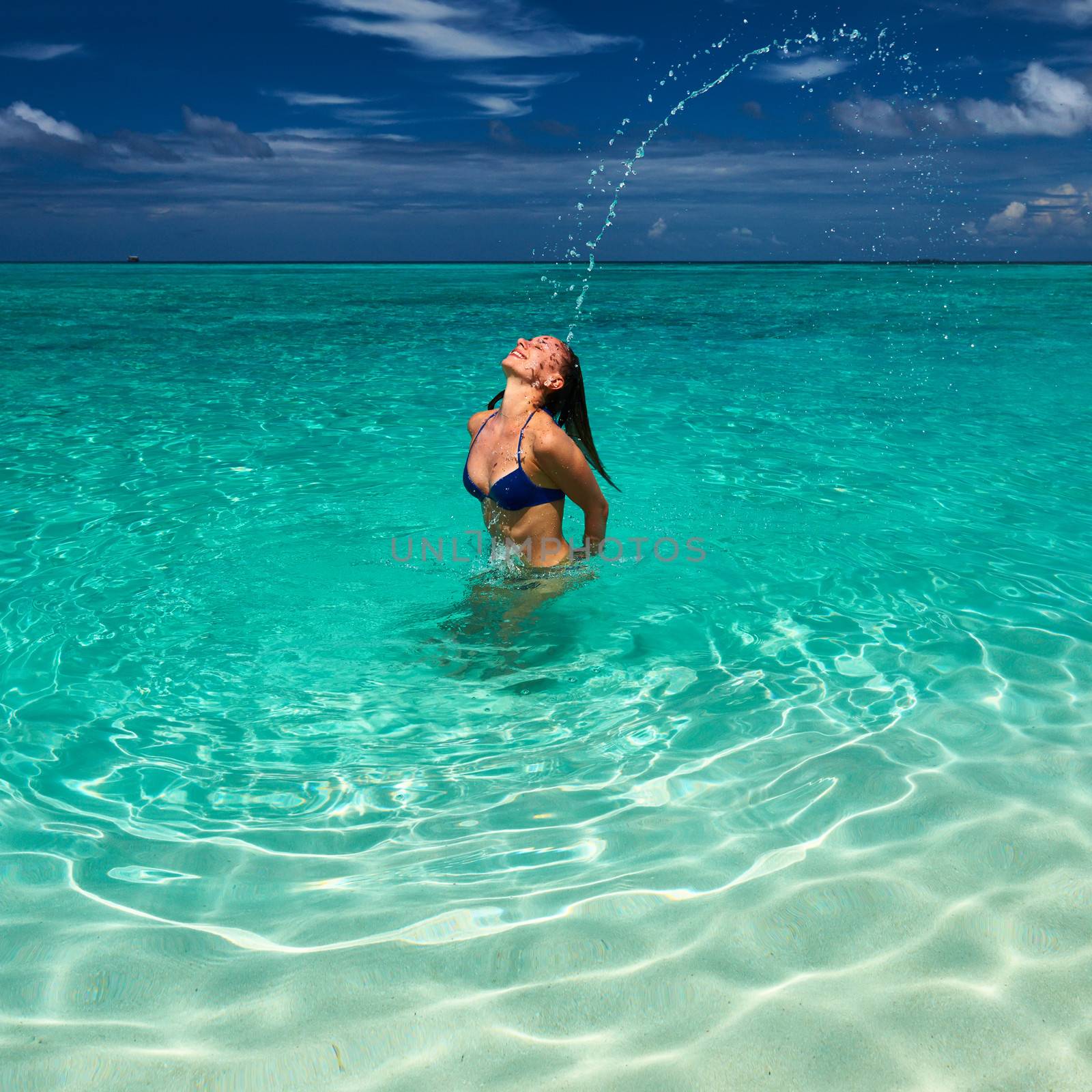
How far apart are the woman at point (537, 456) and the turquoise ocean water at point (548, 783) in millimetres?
373

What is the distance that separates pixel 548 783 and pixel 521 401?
5.10 ft

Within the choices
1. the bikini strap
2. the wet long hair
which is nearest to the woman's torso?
the bikini strap

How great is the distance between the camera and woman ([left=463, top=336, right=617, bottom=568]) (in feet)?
12.0

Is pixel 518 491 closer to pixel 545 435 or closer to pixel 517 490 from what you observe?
pixel 517 490

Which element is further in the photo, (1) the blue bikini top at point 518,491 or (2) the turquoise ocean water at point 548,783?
(1) the blue bikini top at point 518,491

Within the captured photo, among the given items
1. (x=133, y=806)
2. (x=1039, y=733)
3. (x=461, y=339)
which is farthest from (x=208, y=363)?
(x=1039, y=733)

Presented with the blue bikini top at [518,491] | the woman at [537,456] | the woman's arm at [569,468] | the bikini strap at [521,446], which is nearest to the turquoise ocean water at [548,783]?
the woman at [537,456]

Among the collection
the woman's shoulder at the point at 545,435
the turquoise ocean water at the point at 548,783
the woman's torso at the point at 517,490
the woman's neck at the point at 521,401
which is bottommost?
the turquoise ocean water at the point at 548,783

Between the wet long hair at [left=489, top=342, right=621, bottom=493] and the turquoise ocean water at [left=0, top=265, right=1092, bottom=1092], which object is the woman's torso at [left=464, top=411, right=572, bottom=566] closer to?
the wet long hair at [left=489, top=342, right=621, bottom=493]

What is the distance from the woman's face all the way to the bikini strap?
0.44ft

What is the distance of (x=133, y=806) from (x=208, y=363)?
13.8 m

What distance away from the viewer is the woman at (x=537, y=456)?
3672mm

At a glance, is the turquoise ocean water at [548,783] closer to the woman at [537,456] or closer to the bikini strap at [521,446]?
the woman at [537,456]

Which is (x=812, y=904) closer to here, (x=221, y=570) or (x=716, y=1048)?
(x=716, y=1048)
